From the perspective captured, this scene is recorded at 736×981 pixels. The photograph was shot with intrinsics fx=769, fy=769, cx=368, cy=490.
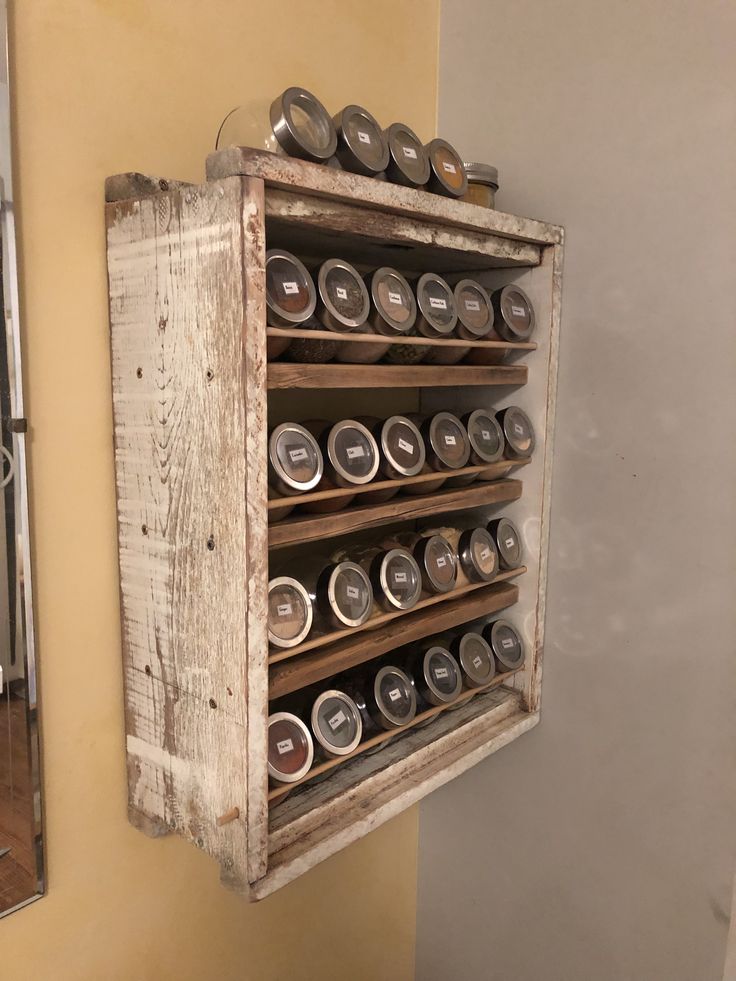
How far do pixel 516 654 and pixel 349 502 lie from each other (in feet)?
2.05

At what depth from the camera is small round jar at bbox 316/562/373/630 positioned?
4.39ft

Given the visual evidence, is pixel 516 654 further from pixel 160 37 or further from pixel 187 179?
pixel 160 37

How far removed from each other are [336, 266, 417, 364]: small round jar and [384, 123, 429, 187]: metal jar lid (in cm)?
16

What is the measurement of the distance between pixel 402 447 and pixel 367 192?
45 centimetres

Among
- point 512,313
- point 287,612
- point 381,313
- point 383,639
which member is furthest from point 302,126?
point 383,639

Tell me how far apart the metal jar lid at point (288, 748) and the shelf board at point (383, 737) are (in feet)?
0.05

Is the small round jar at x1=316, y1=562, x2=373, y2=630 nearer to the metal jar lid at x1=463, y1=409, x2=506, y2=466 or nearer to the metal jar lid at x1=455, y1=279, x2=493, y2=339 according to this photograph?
the metal jar lid at x1=463, y1=409, x2=506, y2=466

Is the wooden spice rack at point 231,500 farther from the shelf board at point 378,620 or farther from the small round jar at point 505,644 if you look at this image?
the small round jar at point 505,644

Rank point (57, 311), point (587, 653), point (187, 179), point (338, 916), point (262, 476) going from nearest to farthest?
point (262, 476), point (57, 311), point (187, 179), point (587, 653), point (338, 916)

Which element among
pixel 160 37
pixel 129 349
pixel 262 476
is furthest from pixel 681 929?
pixel 160 37

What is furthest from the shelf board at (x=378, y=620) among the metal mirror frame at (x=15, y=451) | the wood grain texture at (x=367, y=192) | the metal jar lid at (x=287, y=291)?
the wood grain texture at (x=367, y=192)

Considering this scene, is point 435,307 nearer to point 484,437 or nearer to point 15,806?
point 484,437

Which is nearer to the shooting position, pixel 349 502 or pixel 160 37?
pixel 160 37

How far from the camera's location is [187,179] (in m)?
1.37
